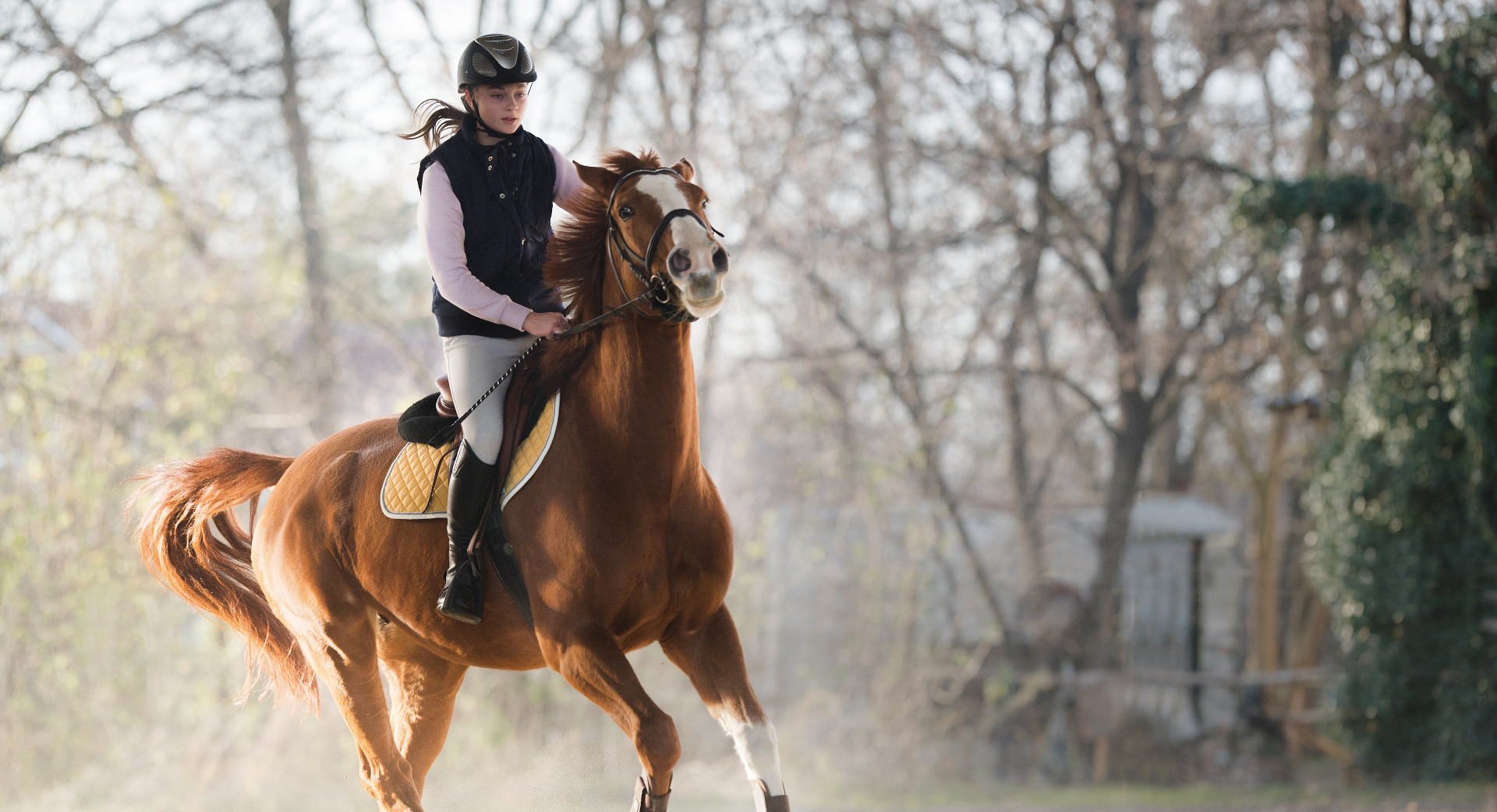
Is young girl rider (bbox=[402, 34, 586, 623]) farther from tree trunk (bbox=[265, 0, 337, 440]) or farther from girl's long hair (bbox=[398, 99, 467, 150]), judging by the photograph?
tree trunk (bbox=[265, 0, 337, 440])

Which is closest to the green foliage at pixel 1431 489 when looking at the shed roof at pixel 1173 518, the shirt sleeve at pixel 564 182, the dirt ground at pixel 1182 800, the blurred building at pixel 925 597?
the dirt ground at pixel 1182 800

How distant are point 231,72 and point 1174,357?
9.49m

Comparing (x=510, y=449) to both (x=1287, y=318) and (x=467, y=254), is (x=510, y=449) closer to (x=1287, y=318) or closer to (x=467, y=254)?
(x=467, y=254)

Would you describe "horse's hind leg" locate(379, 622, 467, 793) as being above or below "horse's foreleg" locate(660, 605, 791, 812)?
below

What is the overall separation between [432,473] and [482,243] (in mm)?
646

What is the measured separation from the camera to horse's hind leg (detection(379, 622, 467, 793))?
3721 mm

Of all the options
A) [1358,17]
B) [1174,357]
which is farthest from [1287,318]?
[1358,17]

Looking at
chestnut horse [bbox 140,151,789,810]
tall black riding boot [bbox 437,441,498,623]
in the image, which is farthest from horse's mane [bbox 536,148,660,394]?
tall black riding boot [bbox 437,441,498,623]

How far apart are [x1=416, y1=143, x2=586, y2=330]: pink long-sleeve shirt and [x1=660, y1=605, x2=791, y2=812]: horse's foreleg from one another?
0.91 metres

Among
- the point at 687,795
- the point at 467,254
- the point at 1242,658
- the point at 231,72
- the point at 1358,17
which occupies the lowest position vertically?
the point at 687,795

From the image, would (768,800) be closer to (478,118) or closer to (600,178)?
(600,178)

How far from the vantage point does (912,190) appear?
12211 millimetres

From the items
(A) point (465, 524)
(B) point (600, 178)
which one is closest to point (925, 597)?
(A) point (465, 524)

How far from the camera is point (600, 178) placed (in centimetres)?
287
